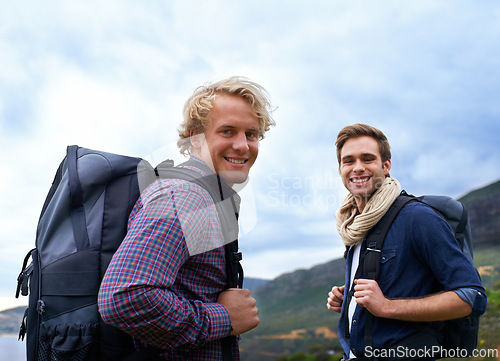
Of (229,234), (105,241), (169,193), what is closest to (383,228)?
(229,234)

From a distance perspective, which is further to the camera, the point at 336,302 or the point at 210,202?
the point at 336,302

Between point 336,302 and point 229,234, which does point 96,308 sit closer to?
point 229,234

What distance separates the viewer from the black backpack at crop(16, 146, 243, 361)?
230cm

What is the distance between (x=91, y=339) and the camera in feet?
7.42

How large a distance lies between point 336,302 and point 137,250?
7.75 feet

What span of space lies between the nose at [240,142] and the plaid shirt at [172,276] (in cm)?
61

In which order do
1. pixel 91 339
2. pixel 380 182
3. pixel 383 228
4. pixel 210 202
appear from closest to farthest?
1. pixel 91 339
2. pixel 210 202
3. pixel 383 228
4. pixel 380 182

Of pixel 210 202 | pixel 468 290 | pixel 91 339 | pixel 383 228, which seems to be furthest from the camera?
pixel 383 228

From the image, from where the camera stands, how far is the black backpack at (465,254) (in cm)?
304

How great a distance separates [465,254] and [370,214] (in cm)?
84

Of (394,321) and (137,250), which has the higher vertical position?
(137,250)

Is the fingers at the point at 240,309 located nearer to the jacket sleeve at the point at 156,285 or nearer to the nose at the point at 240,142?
the jacket sleeve at the point at 156,285

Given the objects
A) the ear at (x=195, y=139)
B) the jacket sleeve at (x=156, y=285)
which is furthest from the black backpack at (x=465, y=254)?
the ear at (x=195, y=139)

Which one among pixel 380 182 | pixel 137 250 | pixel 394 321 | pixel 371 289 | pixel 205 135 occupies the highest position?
pixel 205 135
